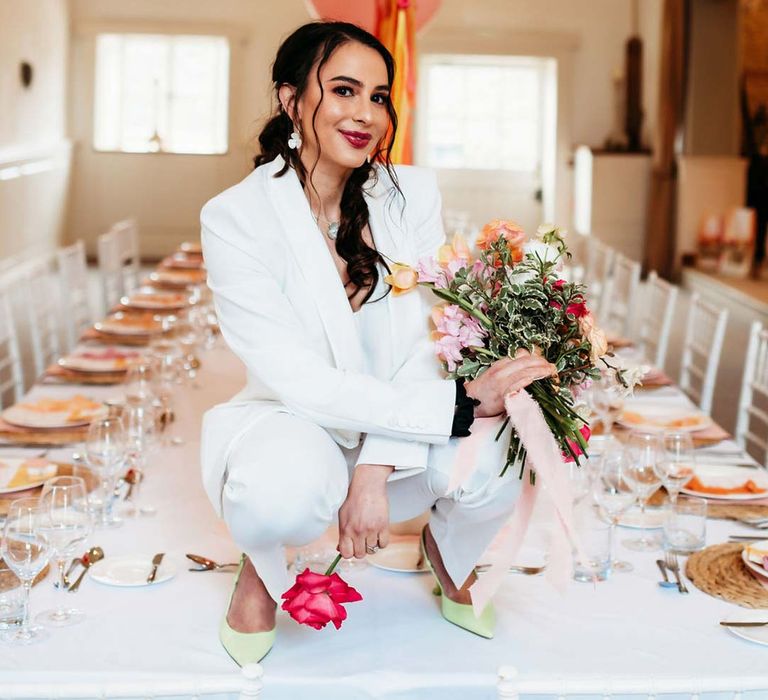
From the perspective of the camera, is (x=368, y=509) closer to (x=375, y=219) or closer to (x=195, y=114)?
(x=375, y=219)

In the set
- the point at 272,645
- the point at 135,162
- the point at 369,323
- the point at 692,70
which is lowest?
the point at 272,645

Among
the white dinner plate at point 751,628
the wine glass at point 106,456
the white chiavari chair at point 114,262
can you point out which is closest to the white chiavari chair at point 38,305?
the white chiavari chair at point 114,262

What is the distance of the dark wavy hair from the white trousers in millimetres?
365

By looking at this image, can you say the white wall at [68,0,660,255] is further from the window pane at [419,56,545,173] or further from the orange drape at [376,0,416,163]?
the orange drape at [376,0,416,163]

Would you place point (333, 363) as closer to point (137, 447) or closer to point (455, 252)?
point (455, 252)

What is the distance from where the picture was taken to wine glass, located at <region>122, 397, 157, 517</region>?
2.36 metres

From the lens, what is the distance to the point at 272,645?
1847 millimetres

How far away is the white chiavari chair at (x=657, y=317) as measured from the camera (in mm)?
4473

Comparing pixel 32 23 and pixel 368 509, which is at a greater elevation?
pixel 32 23

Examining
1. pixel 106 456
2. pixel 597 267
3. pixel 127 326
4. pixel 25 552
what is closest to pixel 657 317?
pixel 597 267

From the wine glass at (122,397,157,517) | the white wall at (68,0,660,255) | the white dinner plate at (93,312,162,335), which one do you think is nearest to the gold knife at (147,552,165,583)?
the wine glass at (122,397,157,517)

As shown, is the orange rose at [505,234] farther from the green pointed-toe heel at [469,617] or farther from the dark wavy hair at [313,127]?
the green pointed-toe heel at [469,617]

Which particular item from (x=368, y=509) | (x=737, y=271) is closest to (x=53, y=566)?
(x=368, y=509)

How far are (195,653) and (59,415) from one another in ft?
4.38
